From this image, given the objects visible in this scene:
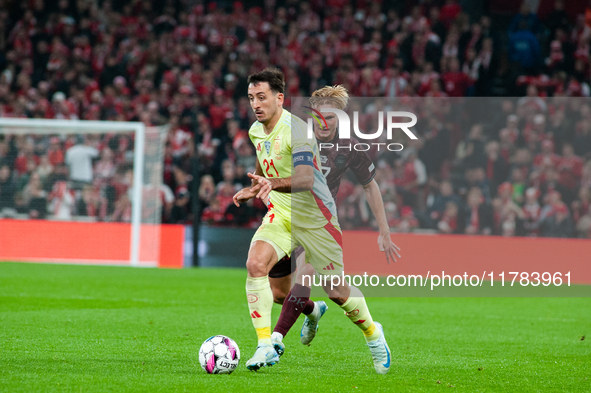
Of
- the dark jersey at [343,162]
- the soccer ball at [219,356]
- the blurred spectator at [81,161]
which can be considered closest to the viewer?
the soccer ball at [219,356]

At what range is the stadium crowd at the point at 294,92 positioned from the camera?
42.3ft

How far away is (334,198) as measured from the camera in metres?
6.16

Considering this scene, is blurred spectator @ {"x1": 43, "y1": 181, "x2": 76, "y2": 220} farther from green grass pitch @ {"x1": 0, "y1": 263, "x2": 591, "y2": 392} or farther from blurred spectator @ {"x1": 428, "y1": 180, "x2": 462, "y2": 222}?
blurred spectator @ {"x1": 428, "y1": 180, "x2": 462, "y2": 222}

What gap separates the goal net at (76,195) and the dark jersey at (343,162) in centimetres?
876

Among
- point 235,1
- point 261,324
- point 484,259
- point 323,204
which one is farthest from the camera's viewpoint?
point 235,1

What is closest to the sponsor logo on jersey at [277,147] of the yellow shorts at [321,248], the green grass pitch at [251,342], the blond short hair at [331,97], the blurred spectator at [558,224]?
the yellow shorts at [321,248]

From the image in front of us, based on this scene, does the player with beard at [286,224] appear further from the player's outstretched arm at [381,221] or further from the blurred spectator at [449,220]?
the blurred spectator at [449,220]

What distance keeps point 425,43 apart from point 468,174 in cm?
520

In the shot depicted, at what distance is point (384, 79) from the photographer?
16.4m

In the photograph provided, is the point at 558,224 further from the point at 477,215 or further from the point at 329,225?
the point at 329,225

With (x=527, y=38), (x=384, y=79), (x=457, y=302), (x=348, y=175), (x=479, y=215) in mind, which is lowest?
(x=457, y=302)

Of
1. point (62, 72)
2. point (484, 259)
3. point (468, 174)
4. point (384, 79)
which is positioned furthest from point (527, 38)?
point (62, 72)

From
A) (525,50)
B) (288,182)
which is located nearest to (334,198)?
(288,182)

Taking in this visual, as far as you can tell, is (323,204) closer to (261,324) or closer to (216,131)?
(261,324)
